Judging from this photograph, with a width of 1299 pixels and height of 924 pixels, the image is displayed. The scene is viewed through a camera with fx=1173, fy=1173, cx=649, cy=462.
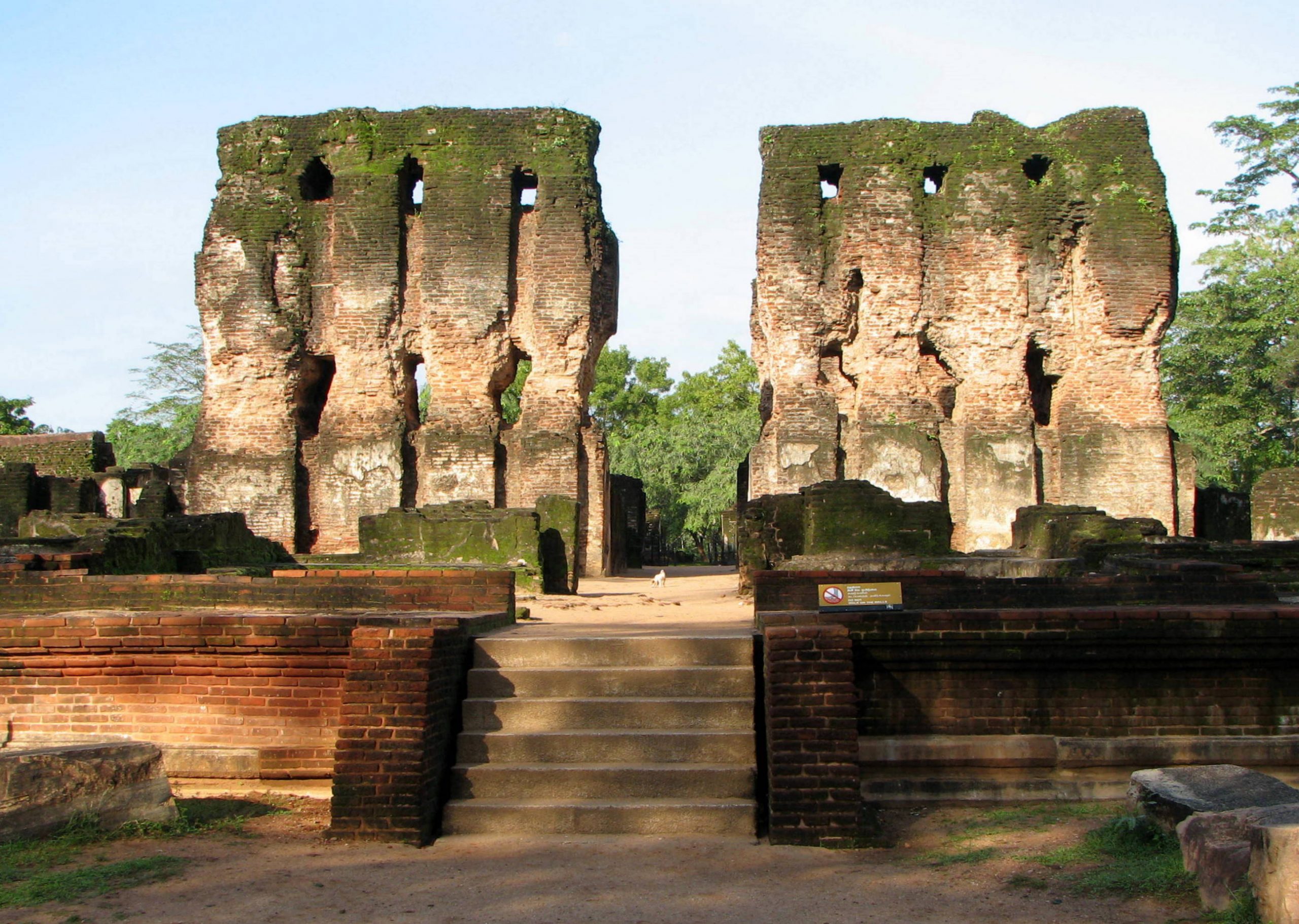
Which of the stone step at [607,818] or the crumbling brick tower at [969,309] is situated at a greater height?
the crumbling brick tower at [969,309]

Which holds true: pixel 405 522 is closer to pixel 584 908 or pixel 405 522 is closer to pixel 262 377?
pixel 262 377

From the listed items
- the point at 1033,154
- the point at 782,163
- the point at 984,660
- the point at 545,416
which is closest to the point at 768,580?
the point at 984,660

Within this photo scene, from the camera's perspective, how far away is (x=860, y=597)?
543 centimetres

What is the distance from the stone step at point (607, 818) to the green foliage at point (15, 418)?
35548 mm

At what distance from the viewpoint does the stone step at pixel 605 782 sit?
500 centimetres

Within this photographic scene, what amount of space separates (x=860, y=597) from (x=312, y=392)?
16.4m

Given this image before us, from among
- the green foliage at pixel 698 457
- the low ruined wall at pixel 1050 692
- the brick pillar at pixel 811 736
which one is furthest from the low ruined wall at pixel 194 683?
the green foliage at pixel 698 457

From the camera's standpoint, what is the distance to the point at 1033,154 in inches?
770

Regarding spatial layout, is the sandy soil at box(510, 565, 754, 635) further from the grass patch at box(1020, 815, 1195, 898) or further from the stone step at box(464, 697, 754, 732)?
the grass patch at box(1020, 815, 1195, 898)

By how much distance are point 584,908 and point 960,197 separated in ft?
56.8

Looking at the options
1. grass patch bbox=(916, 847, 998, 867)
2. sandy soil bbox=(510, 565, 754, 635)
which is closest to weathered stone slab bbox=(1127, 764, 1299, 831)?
grass patch bbox=(916, 847, 998, 867)

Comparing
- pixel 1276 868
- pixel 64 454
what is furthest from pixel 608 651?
pixel 64 454

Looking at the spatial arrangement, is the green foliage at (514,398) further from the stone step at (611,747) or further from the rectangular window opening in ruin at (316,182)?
the stone step at (611,747)

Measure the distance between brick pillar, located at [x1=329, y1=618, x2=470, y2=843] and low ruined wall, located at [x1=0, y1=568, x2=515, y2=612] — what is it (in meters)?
1.37
